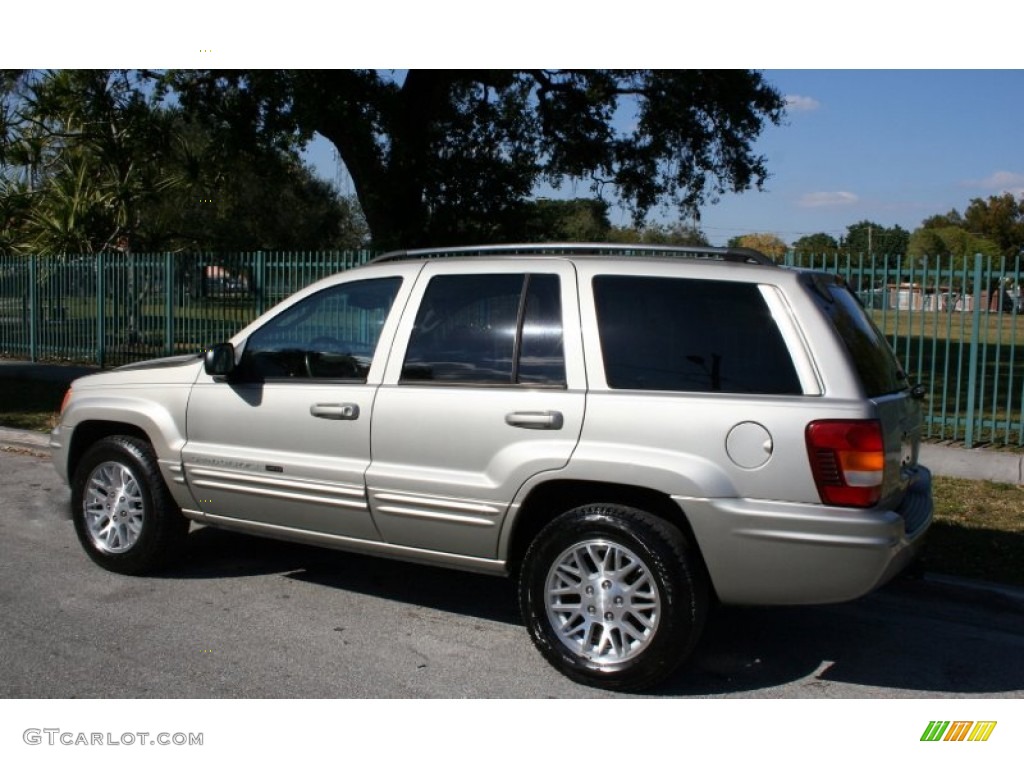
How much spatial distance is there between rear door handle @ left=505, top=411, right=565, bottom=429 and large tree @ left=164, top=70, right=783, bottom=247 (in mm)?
11006

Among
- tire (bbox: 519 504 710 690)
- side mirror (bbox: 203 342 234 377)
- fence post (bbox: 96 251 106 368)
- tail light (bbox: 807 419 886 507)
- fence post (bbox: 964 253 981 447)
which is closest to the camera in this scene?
tail light (bbox: 807 419 886 507)

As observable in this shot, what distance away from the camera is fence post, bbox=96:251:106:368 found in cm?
1733

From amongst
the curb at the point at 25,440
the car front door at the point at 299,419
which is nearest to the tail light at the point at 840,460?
the car front door at the point at 299,419

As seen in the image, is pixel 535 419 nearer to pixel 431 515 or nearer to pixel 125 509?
pixel 431 515

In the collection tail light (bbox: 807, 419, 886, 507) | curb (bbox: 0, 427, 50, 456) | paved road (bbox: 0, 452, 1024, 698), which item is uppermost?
tail light (bbox: 807, 419, 886, 507)

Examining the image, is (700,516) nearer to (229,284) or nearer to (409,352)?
(409,352)

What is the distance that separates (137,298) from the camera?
56.0 ft

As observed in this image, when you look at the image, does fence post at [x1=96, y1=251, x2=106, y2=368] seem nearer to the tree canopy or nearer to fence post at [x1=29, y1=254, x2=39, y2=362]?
fence post at [x1=29, y1=254, x2=39, y2=362]

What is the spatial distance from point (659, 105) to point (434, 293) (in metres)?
13.4

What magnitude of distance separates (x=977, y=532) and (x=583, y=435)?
3.97 meters

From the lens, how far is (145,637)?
5082 mm

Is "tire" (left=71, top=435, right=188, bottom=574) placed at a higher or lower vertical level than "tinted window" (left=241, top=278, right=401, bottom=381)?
lower

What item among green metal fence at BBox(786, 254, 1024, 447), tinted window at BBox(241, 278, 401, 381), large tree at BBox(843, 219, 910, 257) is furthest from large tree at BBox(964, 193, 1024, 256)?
tinted window at BBox(241, 278, 401, 381)

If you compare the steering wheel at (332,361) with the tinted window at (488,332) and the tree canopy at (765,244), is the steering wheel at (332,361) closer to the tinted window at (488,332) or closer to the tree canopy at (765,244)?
the tinted window at (488,332)
